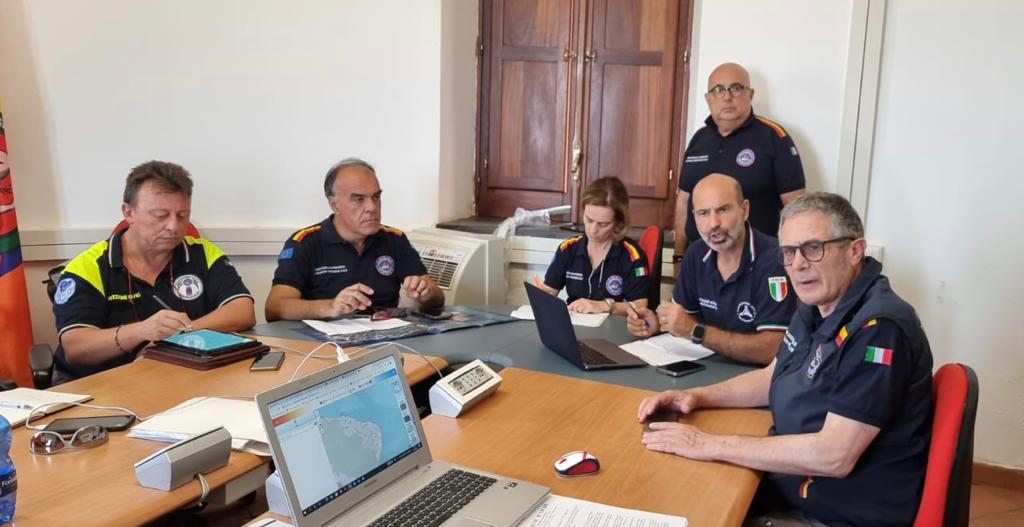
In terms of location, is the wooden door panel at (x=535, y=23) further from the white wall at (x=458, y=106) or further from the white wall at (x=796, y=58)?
the white wall at (x=796, y=58)

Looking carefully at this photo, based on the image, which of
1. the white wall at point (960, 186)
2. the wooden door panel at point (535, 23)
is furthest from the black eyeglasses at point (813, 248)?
the wooden door panel at point (535, 23)

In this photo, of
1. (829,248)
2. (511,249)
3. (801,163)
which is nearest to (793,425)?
(829,248)

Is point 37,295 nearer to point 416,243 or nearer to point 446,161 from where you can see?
point 416,243

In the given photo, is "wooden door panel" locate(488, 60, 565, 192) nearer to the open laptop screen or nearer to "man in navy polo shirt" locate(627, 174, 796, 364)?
"man in navy polo shirt" locate(627, 174, 796, 364)

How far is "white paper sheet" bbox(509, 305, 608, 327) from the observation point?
2.72 meters

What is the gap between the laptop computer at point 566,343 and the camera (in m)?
2.15

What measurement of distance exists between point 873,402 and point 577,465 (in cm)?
58

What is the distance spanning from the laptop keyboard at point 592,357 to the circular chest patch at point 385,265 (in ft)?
3.44

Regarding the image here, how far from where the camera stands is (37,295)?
3561mm

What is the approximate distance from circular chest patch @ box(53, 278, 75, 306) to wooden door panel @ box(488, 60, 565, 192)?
2.40m

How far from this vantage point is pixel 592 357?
2.24 metres

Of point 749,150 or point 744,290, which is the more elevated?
point 749,150

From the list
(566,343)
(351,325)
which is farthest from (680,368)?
(351,325)

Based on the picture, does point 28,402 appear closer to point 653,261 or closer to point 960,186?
point 653,261
